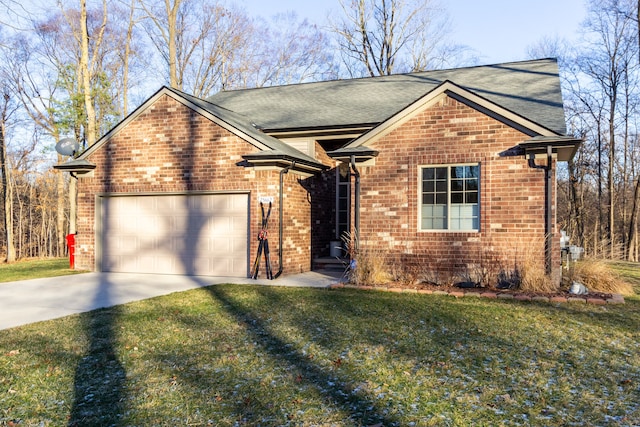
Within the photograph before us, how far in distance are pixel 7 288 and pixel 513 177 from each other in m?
11.0

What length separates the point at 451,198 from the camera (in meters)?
11.5

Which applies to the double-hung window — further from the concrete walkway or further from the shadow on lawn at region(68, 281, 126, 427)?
the shadow on lawn at region(68, 281, 126, 427)

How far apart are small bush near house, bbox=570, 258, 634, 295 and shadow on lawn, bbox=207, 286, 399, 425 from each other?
6.70m

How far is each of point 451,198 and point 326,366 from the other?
23.0 ft

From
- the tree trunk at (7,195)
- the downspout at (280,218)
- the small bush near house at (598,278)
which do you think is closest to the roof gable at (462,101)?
the downspout at (280,218)

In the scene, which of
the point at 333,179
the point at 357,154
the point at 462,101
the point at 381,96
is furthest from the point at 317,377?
the point at 381,96

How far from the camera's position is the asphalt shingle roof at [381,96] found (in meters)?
13.7

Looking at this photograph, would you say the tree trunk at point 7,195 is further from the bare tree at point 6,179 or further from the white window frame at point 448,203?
the white window frame at point 448,203

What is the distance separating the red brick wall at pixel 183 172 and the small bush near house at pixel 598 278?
6512 millimetres

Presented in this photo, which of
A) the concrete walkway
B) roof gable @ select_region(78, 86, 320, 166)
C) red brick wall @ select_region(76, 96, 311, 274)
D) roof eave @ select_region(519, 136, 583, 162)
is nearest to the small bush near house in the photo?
roof eave @ select_region(519, 136, 583, 162)

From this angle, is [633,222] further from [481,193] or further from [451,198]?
[451,198]

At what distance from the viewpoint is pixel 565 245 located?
522 inches

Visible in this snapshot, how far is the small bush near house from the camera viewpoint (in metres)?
10.1

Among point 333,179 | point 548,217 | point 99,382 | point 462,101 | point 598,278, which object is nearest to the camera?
point 99,382
